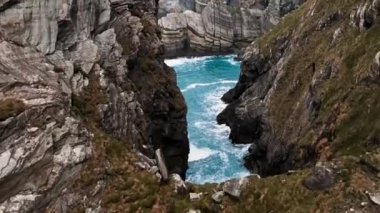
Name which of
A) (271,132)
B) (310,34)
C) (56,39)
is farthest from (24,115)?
(310,34)

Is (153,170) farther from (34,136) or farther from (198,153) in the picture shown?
(198,153)

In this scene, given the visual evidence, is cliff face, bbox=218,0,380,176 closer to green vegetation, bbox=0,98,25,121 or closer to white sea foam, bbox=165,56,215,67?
green vegetation, bbox=0,98,25,121

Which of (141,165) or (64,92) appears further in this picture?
(64,92)

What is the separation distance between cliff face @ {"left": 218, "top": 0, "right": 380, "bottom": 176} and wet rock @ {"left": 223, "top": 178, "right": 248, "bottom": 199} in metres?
15.1

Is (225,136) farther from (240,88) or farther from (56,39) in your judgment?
(56,39)

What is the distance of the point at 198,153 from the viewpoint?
86.8 metres

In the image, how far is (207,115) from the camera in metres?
106

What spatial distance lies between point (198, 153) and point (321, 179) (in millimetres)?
48936

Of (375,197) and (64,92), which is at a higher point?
(64,92)

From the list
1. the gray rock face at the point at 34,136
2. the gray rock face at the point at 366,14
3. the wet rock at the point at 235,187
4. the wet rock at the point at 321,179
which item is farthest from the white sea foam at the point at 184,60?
the wet rock at the point at 321,179

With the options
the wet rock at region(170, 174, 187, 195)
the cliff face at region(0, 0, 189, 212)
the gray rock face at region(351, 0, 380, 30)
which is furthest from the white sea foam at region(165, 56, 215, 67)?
the wet rock at region(170, 174, 187, 195)

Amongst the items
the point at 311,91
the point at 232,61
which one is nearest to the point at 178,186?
the point at 311,91

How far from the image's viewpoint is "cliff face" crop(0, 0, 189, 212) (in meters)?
37.0

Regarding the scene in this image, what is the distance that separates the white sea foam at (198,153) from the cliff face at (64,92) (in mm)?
18260
